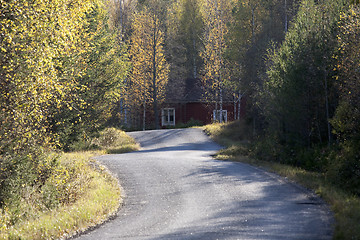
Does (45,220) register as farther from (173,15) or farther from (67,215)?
(173,15)

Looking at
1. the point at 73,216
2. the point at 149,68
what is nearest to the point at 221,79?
the point at 149,68

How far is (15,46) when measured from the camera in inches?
462

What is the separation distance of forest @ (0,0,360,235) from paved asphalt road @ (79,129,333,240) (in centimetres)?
300

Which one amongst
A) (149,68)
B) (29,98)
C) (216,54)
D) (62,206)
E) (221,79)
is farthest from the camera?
(149,68)

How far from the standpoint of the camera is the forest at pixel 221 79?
38.4ft

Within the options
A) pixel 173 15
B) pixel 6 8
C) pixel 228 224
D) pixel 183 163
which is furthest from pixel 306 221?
pixel 173 15

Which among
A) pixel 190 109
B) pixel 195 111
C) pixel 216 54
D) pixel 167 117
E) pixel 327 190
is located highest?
pixel 216 54

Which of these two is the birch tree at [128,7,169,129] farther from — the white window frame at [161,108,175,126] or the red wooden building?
the white window frame at [161,108,175,126]

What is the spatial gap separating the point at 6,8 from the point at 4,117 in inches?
115

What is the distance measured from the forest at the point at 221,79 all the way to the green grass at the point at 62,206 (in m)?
0.52

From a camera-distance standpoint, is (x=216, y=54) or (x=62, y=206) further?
(x=216, y=54)

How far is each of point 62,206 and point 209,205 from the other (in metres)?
4.46

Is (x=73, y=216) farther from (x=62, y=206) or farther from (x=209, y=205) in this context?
(x=209, y=205)

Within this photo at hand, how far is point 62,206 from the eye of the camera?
43.5ft
